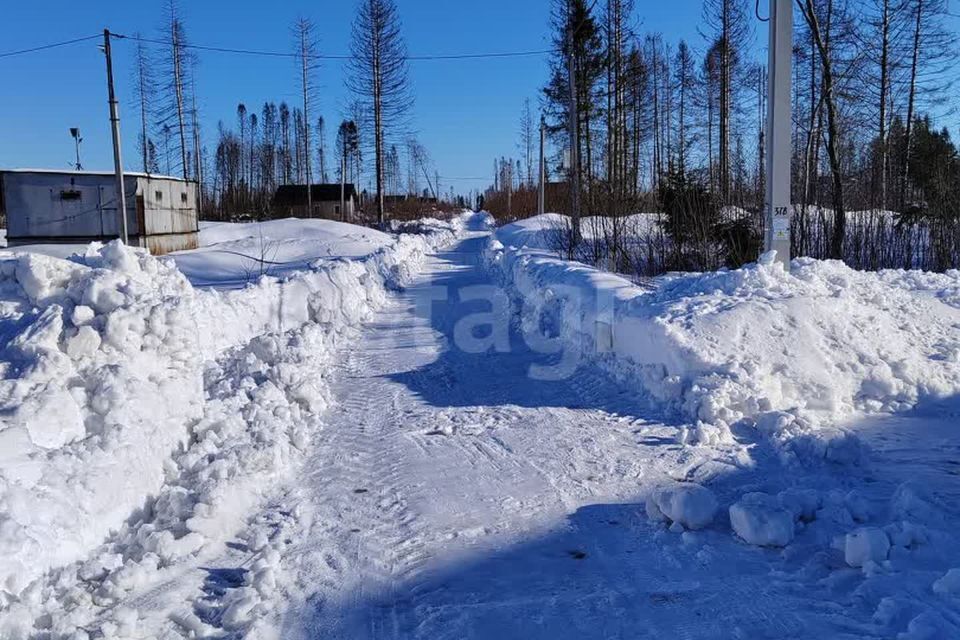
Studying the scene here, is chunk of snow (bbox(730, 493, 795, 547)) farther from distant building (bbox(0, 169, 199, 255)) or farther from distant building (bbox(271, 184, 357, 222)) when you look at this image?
distant building (bbox(271, 184, 357, 222))

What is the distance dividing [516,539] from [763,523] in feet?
4.07

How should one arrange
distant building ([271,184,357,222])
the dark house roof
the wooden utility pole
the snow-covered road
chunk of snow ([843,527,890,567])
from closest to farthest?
the snow-covered road → chunk of snow ([843,527,890,567]) → the wooden utility pole → distant building ([271,184,357,222]) → the dark house roof

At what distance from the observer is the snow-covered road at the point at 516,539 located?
9.73ft

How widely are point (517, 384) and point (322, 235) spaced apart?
2052cm

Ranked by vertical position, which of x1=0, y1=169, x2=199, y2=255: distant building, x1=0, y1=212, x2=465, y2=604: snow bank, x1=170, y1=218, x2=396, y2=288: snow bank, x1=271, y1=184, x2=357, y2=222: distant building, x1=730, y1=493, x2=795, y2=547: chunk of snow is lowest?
x1=730, y1=493, x2=795, y2=547: chunk of snow

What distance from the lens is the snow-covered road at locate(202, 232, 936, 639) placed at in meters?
2.96

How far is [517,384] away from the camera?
23.3 ft

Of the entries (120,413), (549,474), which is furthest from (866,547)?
(120,413)

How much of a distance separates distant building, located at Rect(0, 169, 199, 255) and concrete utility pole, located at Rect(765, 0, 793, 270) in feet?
59.5

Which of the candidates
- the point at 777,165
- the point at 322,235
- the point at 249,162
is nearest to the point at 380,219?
the point at 322,235

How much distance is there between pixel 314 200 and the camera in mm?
61844

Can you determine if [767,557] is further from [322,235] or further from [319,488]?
[322,235]

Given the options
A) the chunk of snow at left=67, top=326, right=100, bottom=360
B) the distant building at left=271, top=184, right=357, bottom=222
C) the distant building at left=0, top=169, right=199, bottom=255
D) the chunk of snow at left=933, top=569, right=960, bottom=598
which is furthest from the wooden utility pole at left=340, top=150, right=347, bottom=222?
the chunk of snow at left=933, top=569, right=960, bottom=598

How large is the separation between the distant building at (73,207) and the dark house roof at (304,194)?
3744 centimetres
